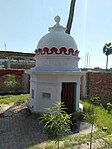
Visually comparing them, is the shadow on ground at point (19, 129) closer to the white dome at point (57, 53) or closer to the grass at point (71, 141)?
the grass at point (71, 141)

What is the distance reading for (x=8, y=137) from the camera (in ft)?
26.8

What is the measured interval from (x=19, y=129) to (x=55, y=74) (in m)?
2.96

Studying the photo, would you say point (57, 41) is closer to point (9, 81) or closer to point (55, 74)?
point (55, 74)

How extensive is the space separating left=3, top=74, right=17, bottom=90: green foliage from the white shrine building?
7.13 m

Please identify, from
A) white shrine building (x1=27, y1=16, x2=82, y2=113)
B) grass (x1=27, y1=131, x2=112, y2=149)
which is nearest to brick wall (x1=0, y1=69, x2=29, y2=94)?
white shrine building (x1=27, y1=16, x2=82, y2=113)

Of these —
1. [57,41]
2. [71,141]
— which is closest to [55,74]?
[57,41]

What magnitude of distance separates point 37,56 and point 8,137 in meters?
4.72

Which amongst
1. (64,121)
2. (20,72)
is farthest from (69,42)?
(20,72)

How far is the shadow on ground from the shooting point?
7.63m

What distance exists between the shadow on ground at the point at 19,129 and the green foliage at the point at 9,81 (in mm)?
6100

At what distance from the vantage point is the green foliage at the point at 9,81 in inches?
715

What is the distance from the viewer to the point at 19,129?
9133 millimetres

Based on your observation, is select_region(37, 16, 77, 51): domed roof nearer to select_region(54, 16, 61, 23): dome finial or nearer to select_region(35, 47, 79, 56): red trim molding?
select_region(35, 47, 79, 56): red trim molding

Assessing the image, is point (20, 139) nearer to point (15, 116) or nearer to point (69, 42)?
point (15, 116)
